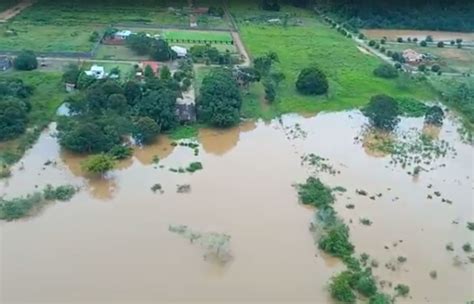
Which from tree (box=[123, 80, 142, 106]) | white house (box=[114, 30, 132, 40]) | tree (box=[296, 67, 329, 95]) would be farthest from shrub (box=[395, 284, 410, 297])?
white house (box=[114, 30, 132, 40])

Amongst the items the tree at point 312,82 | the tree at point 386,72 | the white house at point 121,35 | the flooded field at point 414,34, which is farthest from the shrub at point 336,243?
the flooded field at point 414,34

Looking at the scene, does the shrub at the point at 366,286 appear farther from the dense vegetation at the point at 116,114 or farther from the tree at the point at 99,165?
the dense vegetation at the point at 116,114

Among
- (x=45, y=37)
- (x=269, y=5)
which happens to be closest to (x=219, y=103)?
(x=45, y=37)

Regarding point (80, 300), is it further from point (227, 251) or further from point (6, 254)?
point (227, 251)

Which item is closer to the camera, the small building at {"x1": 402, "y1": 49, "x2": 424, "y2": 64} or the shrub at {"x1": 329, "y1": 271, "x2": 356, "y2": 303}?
the shrub at {"x1": 329, "y1": 271, "x2": 356, "y2": 303}

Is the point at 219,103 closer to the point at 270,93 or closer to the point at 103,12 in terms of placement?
the point at 270,93

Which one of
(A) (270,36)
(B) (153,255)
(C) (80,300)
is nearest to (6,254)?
(C) (80,300)

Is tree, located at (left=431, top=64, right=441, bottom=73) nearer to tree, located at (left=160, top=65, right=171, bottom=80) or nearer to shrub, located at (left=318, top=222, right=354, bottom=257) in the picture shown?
tree, located at (left=160, top=65, right=171, bottom=80)
